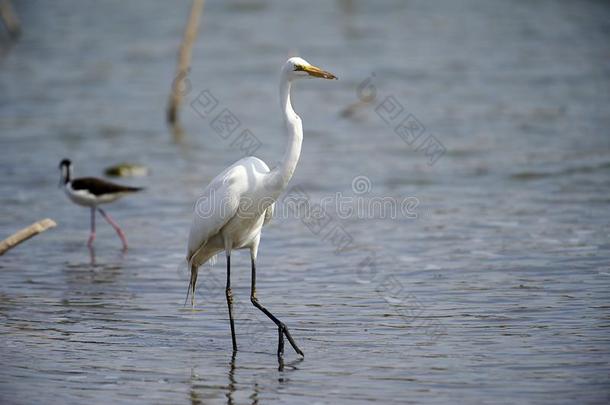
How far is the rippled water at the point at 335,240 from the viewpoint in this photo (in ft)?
25.8

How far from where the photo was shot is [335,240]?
42.6 feet

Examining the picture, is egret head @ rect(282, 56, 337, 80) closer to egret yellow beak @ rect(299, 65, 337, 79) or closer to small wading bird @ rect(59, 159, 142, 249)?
egret yellow beak @ rect(299, 65, 337, 79)

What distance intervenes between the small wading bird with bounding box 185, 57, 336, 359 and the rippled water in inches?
30.0

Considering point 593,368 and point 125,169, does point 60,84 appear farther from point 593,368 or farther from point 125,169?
point 593,368

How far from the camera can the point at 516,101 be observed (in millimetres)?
23906

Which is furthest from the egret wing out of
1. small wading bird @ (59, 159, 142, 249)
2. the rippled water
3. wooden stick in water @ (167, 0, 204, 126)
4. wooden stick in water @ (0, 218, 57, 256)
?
wooden stick in water @ (167, 0, 204, 126)

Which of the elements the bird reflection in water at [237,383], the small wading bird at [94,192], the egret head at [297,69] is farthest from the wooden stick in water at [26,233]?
the small wading bird at [94,192]

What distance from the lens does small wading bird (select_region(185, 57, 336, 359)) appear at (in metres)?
8.32

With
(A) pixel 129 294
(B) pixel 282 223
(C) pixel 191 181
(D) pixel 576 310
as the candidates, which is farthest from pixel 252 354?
(C) pixel 191 181

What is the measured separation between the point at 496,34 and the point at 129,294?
2587 cm

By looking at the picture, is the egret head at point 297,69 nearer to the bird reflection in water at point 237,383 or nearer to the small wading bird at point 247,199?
the small wading bird at point 247,199

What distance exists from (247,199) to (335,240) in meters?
4.41

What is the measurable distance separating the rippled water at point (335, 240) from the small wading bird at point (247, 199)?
76cm

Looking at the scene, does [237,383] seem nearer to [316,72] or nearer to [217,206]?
[217,206]
